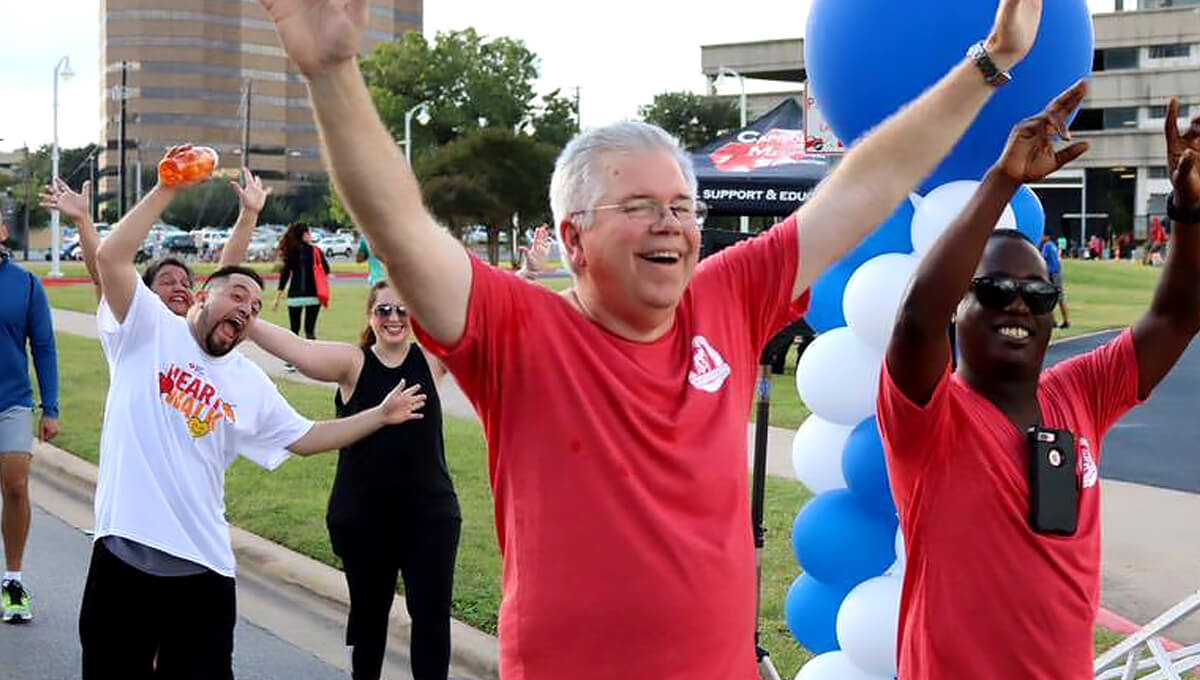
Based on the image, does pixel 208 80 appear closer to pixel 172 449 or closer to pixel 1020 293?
pixel 172 449

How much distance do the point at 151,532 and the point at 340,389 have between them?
47.1 inches

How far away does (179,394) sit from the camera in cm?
491

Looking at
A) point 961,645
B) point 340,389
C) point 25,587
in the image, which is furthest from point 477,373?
point 25,587

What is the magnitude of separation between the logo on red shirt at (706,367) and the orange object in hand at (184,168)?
8.52 ft

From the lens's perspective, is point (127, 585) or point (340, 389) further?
point (340, 389)

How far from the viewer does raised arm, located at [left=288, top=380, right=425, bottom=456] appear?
197 inches

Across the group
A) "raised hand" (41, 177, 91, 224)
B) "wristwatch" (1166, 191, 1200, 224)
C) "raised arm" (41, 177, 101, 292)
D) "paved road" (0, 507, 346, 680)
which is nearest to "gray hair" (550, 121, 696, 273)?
"wristwatch" (1166, 191, 1200, 224)

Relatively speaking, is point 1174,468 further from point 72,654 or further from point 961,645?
point 961,645

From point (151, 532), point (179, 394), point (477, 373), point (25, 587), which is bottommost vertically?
point (25, 587)

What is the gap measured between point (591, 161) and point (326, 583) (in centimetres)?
570

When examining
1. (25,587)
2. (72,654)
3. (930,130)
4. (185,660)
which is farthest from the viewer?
(25,587)

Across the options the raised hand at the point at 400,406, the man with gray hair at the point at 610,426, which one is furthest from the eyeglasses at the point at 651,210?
the raised hand at the point at 400,406

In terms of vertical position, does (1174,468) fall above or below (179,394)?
below

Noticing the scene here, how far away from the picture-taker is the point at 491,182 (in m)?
56.7
